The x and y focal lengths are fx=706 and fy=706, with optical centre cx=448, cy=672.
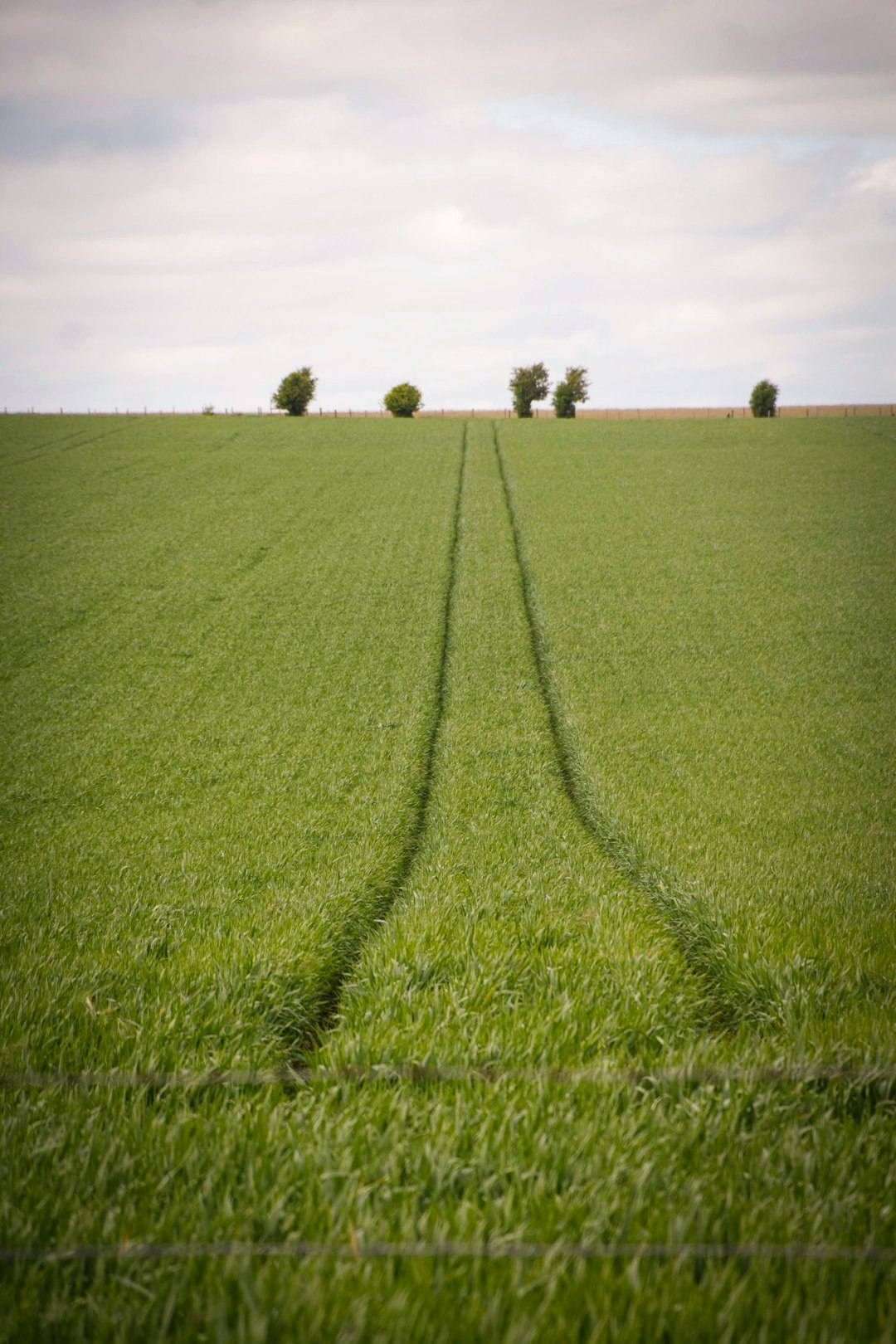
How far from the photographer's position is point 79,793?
945 cm

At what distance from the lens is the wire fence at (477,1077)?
3.12 metres

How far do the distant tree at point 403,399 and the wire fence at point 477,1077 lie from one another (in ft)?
255

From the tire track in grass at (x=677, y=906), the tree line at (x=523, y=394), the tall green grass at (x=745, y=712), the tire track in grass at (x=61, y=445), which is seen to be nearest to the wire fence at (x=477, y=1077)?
the tall green grass at (x=745, y=712)

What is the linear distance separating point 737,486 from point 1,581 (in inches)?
1144

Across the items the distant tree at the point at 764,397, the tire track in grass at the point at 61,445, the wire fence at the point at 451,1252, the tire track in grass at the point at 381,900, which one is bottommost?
the tire track in grass at the point at 381,900

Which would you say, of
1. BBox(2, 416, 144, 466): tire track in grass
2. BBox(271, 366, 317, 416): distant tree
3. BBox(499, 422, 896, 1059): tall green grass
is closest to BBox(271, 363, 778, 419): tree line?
BBox(271, 366, 317, 416): distant tree

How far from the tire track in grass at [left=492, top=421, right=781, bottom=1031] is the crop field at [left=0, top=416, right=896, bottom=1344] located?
42mm

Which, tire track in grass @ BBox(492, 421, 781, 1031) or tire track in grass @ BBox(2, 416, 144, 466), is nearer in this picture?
tire track in grass @ BBox(492, 421, 781, 1031)

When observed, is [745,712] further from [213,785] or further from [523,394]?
[523,394]

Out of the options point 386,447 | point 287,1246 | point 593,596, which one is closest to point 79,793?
point 287,1246

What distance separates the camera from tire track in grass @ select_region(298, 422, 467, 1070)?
425 cm

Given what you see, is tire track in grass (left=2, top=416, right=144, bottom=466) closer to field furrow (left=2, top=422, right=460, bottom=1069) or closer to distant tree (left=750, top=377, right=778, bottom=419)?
field furrow (left=2, top=422, right=460, bottom=1069)

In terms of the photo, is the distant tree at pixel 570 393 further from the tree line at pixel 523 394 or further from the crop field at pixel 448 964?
the crop field at pixel 448 964

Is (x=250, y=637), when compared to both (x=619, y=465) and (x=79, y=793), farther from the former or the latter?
(x=619, y=465)
